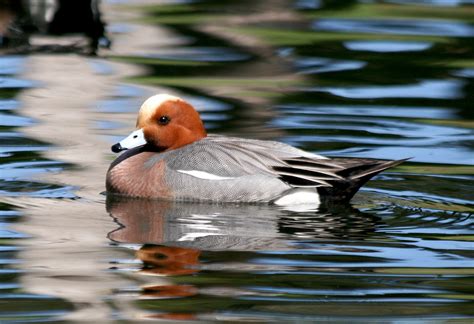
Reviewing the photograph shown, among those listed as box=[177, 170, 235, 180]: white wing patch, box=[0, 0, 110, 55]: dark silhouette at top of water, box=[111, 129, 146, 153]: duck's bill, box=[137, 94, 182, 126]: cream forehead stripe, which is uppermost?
box=[137, 94, 182, 126]: cream forehead stripe

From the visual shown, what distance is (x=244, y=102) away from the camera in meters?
11.2

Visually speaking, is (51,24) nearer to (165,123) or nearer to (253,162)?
(165,123)

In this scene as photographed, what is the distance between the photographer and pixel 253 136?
10047 mm

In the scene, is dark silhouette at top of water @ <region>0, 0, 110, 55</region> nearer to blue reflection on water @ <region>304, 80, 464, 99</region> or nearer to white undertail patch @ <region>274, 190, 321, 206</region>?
blue reflection on water @ <region>304, 80, 464, 99</region>

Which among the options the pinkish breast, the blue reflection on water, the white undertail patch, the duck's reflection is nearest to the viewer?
the duck's reflection

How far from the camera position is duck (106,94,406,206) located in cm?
817

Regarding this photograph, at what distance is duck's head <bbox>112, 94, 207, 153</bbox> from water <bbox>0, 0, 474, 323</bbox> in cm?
42

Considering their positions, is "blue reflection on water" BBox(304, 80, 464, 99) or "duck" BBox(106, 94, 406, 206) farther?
"blue reflection on water" BBox(304, 80, 464, 99)

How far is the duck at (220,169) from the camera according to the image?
817 centimetres

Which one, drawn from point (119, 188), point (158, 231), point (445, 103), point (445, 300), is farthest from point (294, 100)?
point (445, 300)

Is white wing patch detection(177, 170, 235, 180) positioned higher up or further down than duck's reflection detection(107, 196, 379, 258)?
higher up

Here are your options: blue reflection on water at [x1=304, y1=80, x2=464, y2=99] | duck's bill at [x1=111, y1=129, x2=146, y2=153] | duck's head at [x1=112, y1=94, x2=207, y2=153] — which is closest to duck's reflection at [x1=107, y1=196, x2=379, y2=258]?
duck's bill at [x1=111, y1=129, x2=146, y2=153]

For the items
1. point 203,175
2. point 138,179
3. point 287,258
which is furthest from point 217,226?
point 138,179

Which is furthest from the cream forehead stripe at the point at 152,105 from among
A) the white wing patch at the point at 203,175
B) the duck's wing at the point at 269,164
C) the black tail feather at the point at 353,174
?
the black tail feather at the point at 353,174
